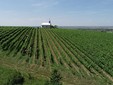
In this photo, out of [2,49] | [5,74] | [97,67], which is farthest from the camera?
[2,49]

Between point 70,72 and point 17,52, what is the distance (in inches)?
398

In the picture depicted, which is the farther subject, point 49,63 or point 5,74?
point 49,63

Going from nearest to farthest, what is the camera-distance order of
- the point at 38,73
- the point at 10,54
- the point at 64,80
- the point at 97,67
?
the point at 64,80 → the point at 38,73 → the point at 97,67 → the point at 10,54

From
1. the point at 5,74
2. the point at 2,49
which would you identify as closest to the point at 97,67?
the point at 5,74

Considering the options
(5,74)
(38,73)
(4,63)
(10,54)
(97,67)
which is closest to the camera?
(5,74)

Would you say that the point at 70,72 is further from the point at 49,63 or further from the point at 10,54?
the point at 10,54

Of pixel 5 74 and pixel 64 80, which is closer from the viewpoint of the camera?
pixel 5 74

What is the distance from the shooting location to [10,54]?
2459 cm

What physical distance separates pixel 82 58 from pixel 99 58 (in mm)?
1862

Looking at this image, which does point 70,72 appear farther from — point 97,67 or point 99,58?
point 99,58

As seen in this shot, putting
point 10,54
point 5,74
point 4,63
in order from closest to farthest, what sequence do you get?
point 5,74, point 4,63, point 10,54

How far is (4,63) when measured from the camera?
67.6 ft

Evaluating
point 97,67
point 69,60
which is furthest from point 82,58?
point 97,67

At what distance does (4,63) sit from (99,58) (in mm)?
10153
